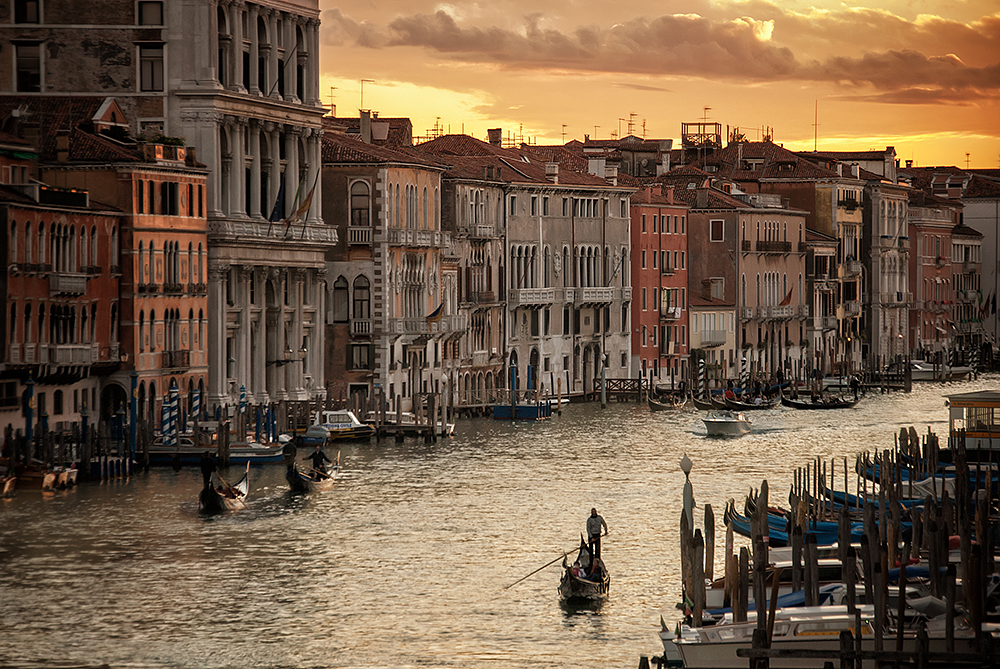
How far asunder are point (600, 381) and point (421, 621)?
41179 mm

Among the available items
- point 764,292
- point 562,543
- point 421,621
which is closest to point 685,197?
point 764,292

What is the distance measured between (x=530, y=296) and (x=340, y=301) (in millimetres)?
10197

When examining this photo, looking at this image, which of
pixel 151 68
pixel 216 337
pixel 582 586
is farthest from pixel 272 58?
pixel 582 586

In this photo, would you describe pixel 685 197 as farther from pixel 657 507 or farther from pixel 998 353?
pixel 657 507

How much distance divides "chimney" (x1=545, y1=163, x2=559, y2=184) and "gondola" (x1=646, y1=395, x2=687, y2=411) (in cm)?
718

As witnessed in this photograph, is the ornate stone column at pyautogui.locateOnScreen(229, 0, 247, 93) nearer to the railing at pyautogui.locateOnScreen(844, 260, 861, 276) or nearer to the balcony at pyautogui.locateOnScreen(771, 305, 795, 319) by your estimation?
the balcony at pyautogui.locateOnScreen(771, 305, 795, 319)

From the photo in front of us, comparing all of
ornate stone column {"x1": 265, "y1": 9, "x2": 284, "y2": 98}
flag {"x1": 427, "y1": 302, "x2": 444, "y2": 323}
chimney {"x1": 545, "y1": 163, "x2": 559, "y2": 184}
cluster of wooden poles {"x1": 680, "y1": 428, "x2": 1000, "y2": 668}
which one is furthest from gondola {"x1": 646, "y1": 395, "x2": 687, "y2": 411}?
cluster of wooden poles {"x1": 680, "y1": 428, "x2": 1000, "y2": 668}

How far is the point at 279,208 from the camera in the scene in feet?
160

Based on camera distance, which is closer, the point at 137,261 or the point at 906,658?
the point at 906,658

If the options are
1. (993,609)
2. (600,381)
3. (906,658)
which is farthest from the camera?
(600,381)

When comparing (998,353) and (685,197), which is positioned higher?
(685,197)

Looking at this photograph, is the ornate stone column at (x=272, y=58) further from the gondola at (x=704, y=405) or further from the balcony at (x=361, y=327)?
the gondola at (x=704, y=405)

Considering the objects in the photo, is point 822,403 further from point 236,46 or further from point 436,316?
point 236,46

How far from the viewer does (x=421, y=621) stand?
→ 2481 centimetres
